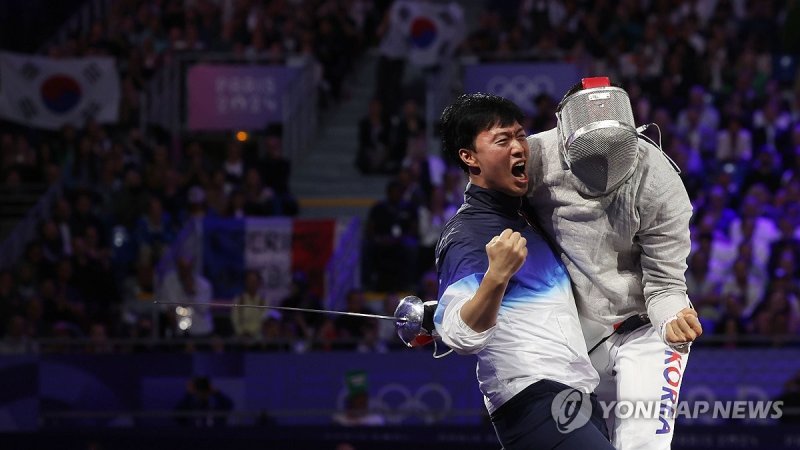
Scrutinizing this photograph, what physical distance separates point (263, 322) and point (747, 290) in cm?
395

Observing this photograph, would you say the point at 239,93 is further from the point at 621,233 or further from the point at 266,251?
the point at 621,233

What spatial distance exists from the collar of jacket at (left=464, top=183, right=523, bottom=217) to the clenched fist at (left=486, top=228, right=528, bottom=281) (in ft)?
1.76

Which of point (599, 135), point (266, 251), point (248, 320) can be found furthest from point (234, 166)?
point (599, 135)

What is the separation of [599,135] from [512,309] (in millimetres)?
639

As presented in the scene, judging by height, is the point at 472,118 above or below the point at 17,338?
above

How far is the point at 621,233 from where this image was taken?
463cm

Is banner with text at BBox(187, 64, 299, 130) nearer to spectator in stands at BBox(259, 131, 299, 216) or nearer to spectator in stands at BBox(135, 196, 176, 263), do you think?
spectator in stands at BBox(259, 131, 299, 216)

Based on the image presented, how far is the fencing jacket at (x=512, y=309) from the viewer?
4352 mm

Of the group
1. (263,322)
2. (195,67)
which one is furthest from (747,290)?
(195,67)

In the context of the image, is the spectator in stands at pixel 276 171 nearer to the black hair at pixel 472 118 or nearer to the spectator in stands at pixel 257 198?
the spectator in stands at pixel 257 198

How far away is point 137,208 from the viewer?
43.7 feet

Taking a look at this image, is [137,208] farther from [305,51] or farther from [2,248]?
[305,51]

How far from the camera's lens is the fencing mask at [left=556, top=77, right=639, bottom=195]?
4.40 meters

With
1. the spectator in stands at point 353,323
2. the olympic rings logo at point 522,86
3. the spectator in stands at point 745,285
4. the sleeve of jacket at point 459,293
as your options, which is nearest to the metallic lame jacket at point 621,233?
the sleeve of jacket at point 459,293
